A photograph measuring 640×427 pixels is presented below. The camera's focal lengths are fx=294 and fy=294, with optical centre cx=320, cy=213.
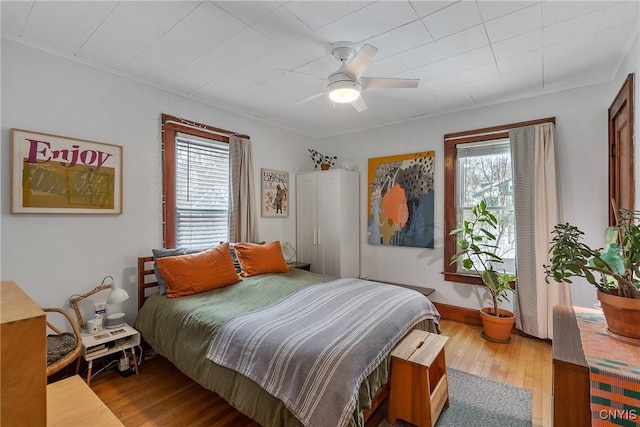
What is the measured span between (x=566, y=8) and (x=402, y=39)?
992mm

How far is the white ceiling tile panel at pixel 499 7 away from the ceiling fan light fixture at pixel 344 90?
89cm

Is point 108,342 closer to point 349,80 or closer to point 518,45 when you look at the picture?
point 349,80

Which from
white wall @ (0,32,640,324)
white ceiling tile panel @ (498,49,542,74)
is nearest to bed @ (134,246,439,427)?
white wall @ (0,32,640,324)

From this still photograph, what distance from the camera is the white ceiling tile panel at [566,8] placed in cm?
180

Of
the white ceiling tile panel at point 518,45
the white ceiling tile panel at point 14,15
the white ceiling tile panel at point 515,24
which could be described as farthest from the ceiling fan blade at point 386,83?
the white ceiling tile panel at point 14,15

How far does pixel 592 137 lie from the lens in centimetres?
289

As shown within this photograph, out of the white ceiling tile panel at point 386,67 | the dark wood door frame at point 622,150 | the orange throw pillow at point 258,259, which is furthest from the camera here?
the orange throw pillow at point 258,259

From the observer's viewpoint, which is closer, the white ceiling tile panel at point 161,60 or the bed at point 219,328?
the bed at point 219,328

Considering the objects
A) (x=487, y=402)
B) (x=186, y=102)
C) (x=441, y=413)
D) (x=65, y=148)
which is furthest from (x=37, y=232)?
(x=487, y=402)

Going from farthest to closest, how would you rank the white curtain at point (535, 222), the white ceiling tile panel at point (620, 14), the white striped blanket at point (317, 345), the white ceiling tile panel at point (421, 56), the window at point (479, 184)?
the window at point (479, 184) → the white curtain at point (535, 222) → the white ceiling tile panel at point (421, 56) → the white ceiling tile panel at point (620, 14) → the white striped blanket at point (317, 345)

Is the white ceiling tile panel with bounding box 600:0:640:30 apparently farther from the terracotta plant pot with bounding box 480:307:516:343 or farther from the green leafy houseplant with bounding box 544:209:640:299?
the terracotta plant pot with bounding box 480:307:516:343

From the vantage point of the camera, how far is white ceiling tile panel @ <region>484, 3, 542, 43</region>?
6.20 feet

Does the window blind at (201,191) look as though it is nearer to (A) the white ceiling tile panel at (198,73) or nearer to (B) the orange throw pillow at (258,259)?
(B) the orange throw pillow at (258,259)

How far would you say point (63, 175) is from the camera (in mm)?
2381
